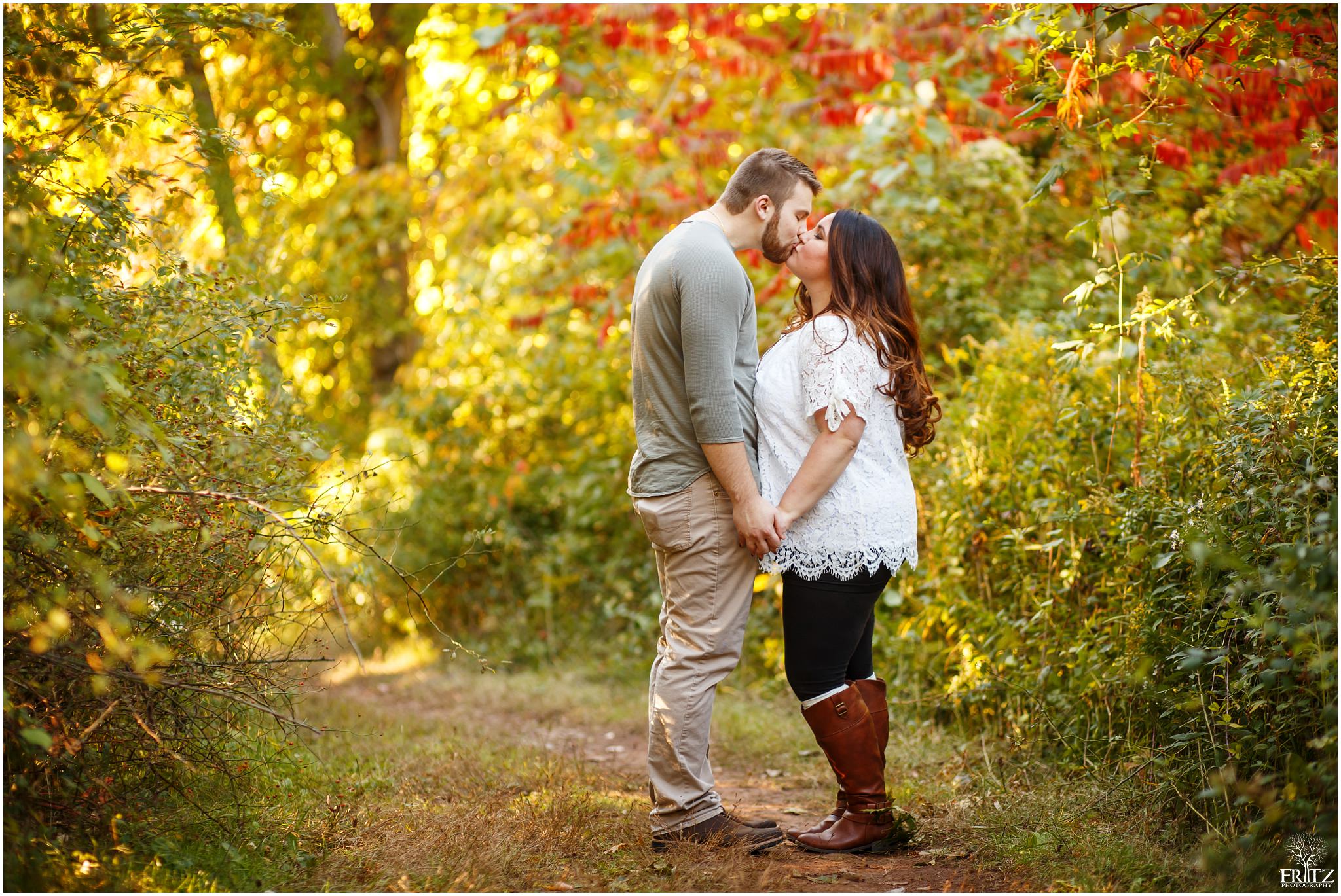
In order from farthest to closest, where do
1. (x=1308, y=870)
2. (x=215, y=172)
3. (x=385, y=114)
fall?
(x=385, y=114) → (x=215, y=172) → (x=1308, y=870)

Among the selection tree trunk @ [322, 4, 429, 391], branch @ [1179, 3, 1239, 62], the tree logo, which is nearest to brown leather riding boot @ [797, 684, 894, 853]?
the tree logo

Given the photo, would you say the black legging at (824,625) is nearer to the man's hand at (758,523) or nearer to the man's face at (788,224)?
the man's hand at (758,523)

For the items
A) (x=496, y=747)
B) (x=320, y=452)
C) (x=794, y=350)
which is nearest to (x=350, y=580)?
(x=496, y=747)

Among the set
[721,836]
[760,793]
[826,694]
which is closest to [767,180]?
[826,694]

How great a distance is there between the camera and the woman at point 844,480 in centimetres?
310

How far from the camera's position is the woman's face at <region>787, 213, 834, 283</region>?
3314 millimetres

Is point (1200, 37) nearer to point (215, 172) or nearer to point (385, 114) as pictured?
point (215, 172)

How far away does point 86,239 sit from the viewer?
295cm

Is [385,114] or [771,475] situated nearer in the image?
[771,475]

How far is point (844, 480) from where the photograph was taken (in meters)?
3.17

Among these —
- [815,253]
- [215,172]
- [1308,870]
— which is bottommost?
[1308,870]

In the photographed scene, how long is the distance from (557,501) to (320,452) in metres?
3.53

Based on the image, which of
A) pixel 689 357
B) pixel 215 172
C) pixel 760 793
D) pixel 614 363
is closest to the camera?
pixel 689 357

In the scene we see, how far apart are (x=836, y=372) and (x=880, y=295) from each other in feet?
1.19
